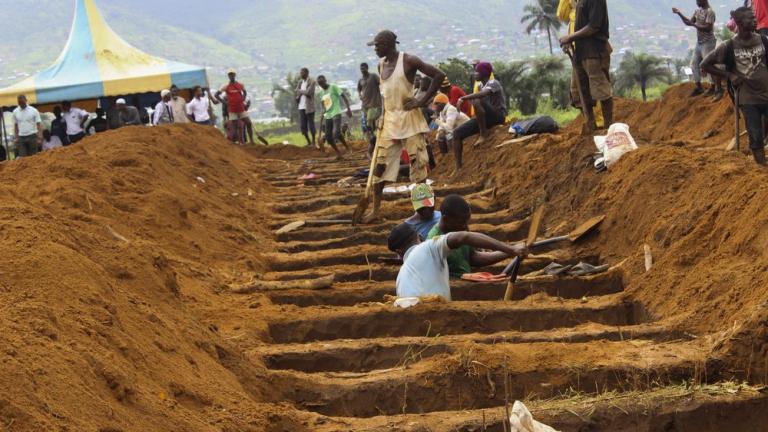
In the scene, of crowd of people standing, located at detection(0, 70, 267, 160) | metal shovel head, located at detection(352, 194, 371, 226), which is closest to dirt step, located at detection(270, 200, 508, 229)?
metal shovel head, located at detection(352, 194, 371, 226)

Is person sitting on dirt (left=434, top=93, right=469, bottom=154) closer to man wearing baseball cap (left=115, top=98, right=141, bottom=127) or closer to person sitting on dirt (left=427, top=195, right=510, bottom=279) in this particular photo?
person sitting on dirt (left=427, top=195, right=510, bottom=279)

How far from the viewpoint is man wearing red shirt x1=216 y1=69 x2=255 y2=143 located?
2280 centimetres

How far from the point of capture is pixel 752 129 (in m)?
9.43

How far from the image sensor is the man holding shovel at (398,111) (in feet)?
34.6

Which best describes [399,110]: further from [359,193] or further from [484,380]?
[484,380]

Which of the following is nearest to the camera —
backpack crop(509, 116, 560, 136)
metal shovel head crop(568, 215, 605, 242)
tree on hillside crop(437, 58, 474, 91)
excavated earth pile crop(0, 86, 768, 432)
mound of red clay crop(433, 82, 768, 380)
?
excavated earth pile crop(0, 86, 768, 432)

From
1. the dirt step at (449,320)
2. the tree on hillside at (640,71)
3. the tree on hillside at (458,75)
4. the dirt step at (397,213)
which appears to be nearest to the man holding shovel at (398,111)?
the dirt step at (397,213)

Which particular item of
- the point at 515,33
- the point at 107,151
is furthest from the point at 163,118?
the point at 515,33

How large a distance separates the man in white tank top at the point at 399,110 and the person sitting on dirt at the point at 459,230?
2.54 m

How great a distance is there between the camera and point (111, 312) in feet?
18.0

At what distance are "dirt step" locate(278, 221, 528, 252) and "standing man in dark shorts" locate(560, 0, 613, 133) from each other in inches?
76.4

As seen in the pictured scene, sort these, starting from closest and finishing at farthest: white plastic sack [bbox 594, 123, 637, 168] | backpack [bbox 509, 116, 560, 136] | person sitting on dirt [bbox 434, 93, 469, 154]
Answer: white plastic sack [bbox 594, 123, 637, 168], backpack [bbox 509, 116, 560, 136], person sitting on dirt [bbox 434, 93, 469, 154]

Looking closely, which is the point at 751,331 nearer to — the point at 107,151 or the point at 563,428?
the point at 563,428

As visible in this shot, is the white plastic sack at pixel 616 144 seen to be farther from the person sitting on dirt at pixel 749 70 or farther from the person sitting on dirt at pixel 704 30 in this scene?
the person sitting on dirt at pixel 704 30
